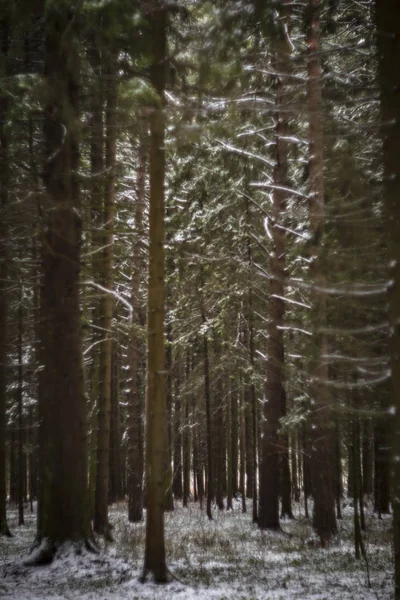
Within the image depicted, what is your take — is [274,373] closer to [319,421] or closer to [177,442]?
[319,421]

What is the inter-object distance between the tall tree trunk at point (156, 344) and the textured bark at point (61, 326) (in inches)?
54.2

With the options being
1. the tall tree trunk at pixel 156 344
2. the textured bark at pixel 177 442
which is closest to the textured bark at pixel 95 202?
the tall tree trunk at pixel 156 344

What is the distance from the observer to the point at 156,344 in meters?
9.16

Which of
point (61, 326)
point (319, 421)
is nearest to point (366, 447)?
point (319, 421)

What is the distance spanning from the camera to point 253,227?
17500mm

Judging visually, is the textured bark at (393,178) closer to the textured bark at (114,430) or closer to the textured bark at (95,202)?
the textured bark at (95,202)

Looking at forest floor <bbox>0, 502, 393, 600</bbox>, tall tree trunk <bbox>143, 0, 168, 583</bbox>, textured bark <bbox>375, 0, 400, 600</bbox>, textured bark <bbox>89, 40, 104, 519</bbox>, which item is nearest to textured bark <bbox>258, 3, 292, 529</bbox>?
forest floor <bbox>0, 502, 393, 600</bbox>

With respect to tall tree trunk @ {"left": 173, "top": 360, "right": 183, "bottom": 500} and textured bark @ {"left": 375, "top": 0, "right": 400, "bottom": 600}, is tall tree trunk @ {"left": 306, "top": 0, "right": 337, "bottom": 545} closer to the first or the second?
textured bark @ {"left": 375, "top": 0, "right": 400, "bottom": 600}

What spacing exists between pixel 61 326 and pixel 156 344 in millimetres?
2051

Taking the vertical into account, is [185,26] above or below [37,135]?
above

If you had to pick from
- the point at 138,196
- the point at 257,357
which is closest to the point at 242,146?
the point at 138,196

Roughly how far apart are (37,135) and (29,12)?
3.09 metres

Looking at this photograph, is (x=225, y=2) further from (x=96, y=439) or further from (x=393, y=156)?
(x=96, y=439)

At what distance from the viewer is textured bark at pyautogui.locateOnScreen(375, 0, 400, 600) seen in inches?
182
